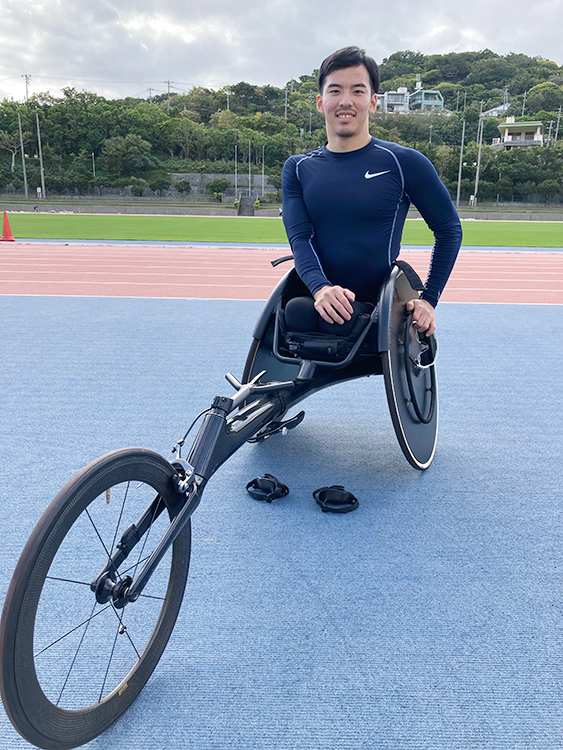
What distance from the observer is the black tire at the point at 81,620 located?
44.8 inches

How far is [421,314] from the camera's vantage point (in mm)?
2617

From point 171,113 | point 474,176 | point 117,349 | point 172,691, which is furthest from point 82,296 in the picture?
point 171,113

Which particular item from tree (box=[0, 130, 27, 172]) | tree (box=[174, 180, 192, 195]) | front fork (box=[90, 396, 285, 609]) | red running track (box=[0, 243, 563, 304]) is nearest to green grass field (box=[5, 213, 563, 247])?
red running track (box=[0, 243, 563, 304])

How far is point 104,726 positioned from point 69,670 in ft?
0.84

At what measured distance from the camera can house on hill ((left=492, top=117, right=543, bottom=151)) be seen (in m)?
A: 86.4

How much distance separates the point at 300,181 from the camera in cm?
266

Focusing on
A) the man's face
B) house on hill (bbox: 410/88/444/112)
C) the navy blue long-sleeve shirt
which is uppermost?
house on hill (bbox: 410/88/444/112)

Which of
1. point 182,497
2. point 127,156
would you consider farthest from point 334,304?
point 127,156

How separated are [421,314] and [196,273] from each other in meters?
8.00

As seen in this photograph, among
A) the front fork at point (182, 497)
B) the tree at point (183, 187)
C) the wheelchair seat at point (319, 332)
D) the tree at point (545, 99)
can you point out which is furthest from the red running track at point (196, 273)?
the tree at point (545, 99)

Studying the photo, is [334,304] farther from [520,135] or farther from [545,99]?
[545,99]

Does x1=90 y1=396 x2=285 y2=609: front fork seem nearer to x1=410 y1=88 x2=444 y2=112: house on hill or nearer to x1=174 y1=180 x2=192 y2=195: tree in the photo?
x1=174 y1=180 x2=192 y2=195: tree

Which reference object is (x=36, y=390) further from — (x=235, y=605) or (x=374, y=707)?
(x=374, y=707)

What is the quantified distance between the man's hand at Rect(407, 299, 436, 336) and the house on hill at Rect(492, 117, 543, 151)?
9381 cm
